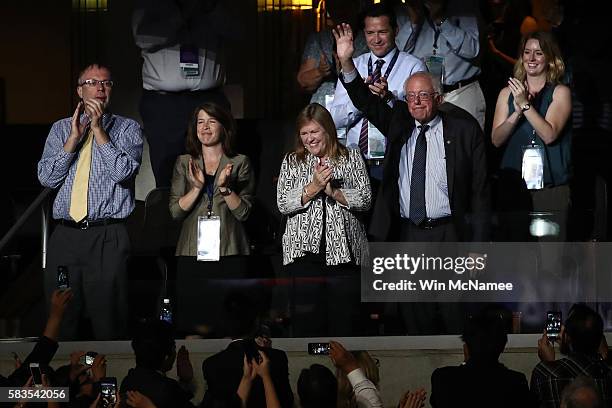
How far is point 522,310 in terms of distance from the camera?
30.8 feet

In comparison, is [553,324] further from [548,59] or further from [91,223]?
[91,223]

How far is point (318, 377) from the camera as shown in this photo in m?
6.22

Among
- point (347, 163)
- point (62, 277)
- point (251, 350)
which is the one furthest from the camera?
point (62, 277)

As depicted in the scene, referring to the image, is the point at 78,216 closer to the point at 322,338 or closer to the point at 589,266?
the point at 322,338

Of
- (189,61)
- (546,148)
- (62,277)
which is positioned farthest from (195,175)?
(546,148)

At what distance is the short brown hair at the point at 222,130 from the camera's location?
954 cm

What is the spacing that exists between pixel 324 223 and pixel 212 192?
754 millimetres

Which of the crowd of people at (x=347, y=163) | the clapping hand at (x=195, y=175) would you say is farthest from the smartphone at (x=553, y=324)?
the clapping hand at (x=195, y=175)

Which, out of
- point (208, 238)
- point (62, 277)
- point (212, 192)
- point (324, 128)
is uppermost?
point (324, 128)

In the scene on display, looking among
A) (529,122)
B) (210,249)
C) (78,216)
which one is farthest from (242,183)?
(529,122)

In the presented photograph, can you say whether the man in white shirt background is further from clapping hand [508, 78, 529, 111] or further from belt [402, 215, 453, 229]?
clapping hand [508, 78, 529, 111]

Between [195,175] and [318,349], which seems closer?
[318,349]

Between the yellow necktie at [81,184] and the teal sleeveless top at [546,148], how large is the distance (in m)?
2.62

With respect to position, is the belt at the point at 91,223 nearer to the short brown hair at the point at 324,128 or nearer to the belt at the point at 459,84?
Result: the short brown hair at the point at 324,128
